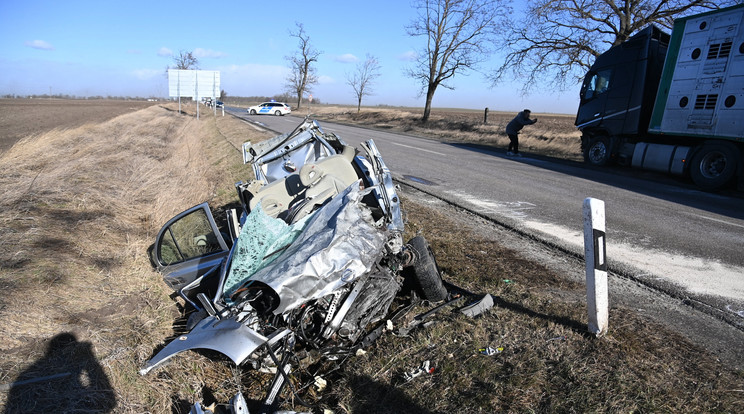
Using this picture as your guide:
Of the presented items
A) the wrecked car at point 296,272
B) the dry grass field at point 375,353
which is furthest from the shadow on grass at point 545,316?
the wrecked car at point 296,272

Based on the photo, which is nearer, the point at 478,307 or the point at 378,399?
the point at 378,399

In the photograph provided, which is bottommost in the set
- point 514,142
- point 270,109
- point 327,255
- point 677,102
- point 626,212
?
point 626,212

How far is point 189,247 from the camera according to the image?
463 centimetres

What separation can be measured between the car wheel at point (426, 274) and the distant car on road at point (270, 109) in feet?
146

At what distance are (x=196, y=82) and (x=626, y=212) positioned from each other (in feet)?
110

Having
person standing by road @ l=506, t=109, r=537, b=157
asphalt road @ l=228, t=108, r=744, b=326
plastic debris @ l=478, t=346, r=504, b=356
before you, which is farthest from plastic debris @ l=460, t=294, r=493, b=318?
person standing by road @ l=506, t=109, r=537, b=157

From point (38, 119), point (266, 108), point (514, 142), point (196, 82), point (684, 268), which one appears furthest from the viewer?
point (266, 108)

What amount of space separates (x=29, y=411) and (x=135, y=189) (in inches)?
238

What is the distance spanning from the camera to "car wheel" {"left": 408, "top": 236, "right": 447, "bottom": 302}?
4109 mm

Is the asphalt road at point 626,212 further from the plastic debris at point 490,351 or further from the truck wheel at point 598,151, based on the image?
the plastic debris at point 490,351

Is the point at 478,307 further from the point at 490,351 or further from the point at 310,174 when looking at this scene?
the point at 310,174

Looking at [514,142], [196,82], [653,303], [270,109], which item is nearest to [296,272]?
[653,303]

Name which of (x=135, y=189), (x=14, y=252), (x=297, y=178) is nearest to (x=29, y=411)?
(x=14, y=252)

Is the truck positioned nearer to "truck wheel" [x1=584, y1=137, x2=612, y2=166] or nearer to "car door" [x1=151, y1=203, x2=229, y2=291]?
"truck wheel" [x1=584, y1=137, x2=612, y2=166]
